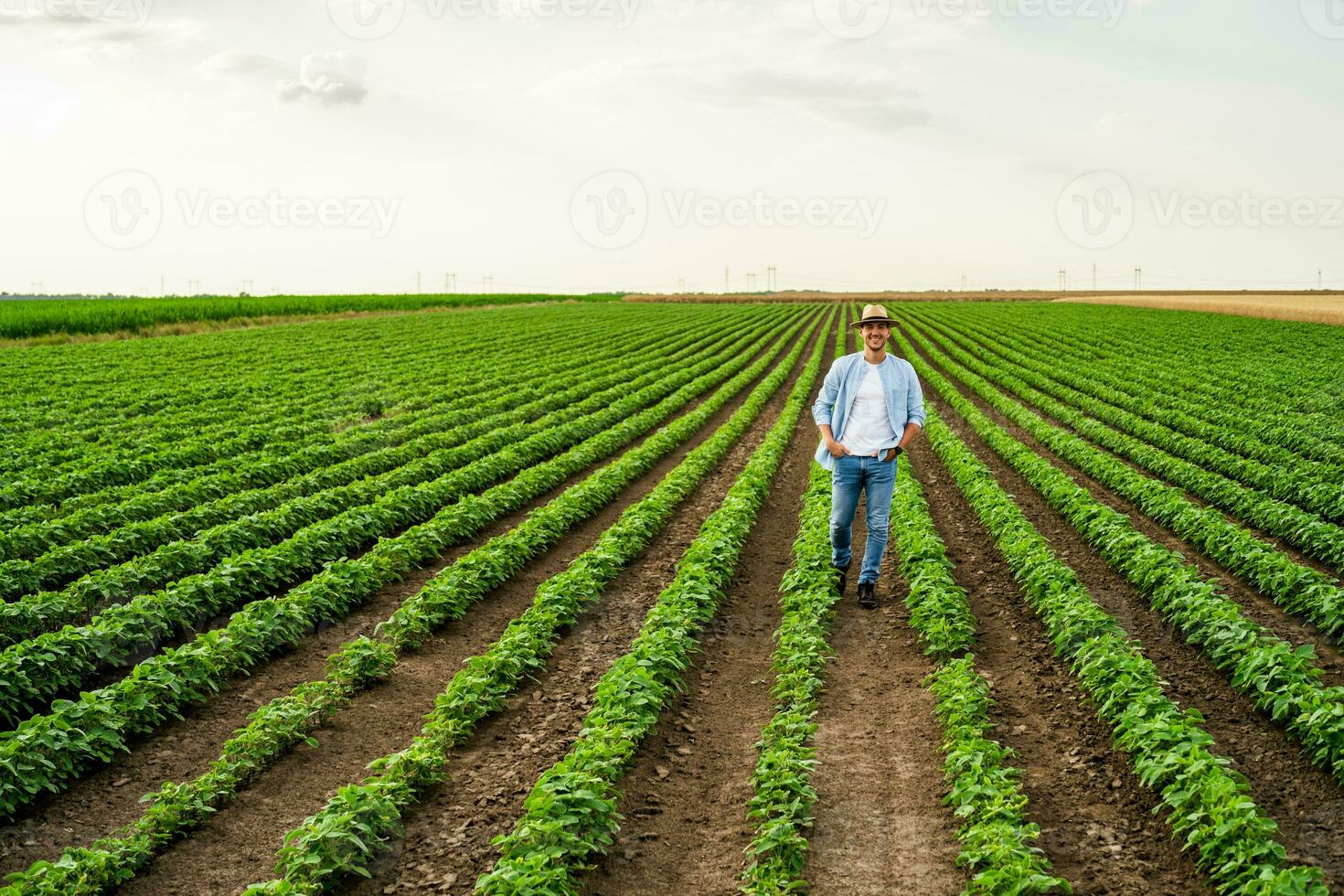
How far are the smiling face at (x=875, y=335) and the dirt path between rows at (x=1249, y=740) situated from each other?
3.91 m

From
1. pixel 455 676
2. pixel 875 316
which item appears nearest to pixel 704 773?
pixel 455 676

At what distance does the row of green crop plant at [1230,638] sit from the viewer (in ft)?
20.5

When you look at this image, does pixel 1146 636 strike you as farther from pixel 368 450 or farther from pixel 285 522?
pixel 368 450

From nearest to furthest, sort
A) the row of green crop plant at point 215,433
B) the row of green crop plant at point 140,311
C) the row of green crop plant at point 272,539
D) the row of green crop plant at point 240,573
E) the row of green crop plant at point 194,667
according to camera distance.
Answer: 1. the row of green crop plant at point 194,667
2. the row of green crop plant at point 240,573
3. the row of green crop plant at point 272,539
4. the row of green crop plant at point 215,433
5. the row of green crop plant at point 140,311

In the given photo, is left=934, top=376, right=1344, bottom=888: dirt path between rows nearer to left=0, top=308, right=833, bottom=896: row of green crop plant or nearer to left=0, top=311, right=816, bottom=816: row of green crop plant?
left=0, top=308, right=833, bottom=896: row of green crop plant

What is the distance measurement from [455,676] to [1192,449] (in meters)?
16.3

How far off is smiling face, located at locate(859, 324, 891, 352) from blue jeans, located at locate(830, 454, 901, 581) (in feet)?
3.85

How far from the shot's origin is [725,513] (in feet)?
41.9

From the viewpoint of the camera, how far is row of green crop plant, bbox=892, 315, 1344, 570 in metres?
11.5

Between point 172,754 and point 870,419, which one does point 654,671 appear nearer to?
point 870,419

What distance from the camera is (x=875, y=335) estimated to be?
855 centimetres

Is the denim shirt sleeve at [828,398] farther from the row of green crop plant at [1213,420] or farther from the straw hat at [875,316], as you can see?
the row of green crop plant at [1213,420]

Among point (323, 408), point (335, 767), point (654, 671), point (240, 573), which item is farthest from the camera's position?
point (323, 408)

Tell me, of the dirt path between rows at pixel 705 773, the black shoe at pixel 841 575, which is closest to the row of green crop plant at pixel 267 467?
the dirt path between rows at pixel 705 773
